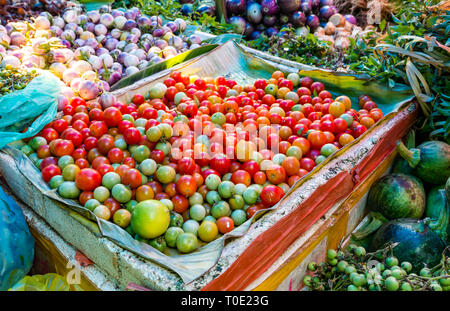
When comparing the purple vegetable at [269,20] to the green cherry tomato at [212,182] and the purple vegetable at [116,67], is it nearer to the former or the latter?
the purple vegetable at [116,67]

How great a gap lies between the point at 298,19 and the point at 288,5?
0.77 ft

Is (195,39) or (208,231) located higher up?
(195,39)

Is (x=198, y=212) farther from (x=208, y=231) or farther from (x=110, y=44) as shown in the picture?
(x=110, y=44)

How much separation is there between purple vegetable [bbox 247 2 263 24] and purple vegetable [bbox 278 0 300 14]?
0.98 ft

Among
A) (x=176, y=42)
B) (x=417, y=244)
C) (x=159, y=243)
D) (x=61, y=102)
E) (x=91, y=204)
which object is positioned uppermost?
(x=176, y=42)

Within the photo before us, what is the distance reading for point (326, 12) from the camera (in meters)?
5.48

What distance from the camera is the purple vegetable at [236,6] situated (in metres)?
5.23

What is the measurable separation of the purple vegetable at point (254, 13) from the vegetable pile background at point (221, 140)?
62.7 inches

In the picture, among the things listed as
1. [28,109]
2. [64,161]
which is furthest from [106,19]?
[64,161]

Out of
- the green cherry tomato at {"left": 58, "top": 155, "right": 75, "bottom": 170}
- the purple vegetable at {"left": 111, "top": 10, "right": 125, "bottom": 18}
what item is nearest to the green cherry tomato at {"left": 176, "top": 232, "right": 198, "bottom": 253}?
the green cherry tomato at {"left": 58, "top": 155, "right": 75, "bottom": 170}

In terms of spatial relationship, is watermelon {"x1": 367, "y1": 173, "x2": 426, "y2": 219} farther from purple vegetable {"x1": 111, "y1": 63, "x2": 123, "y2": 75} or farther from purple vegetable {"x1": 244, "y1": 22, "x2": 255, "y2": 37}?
purple vegetable {"x1": 244, "y1": 22, "x2": 255, "y2": 37}

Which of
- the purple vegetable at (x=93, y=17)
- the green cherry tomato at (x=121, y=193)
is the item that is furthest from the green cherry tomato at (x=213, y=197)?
the purple vegetable at (x=93, y=17)

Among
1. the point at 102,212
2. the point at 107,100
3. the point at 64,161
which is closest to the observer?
the point at 102,212

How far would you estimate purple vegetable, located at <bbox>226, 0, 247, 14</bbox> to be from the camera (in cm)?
523
